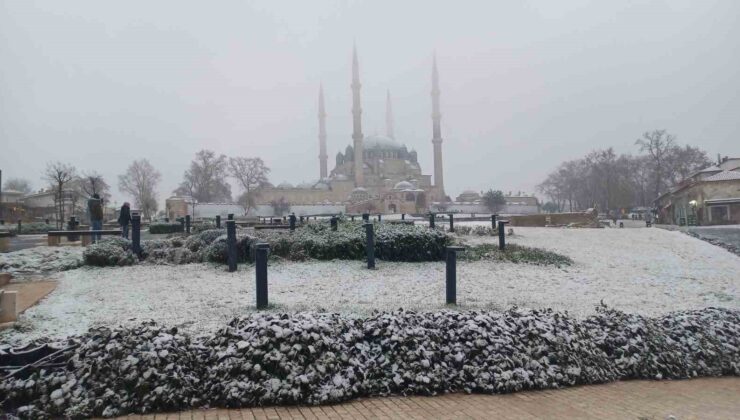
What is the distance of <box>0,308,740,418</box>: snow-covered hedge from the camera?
383cm

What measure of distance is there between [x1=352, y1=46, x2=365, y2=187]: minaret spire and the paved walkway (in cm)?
8569

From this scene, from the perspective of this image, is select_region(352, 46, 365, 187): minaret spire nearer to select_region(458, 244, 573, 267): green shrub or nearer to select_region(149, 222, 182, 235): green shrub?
select_region(149, 222, 182, 235): green shrub

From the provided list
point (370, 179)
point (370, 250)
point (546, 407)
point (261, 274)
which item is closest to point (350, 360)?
point (546, 407)

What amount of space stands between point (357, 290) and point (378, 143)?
9744 centimetres

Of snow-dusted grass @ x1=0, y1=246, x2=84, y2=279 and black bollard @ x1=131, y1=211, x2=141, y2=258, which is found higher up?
black bollard @ x1=131, y1=211, x2=141, y2=258

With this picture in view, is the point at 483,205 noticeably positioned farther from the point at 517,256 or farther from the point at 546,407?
the point at 546,407

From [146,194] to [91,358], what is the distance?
76.0m

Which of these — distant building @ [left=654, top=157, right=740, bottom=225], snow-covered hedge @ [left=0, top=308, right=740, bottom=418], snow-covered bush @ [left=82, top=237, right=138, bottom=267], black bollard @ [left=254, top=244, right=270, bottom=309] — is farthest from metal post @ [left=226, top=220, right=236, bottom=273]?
distant building @ [left=654, top=157, right=740, bottom=225]

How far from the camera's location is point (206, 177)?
74.8 metres

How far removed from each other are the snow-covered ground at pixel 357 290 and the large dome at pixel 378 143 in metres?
91.6

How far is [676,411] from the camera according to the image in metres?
4.23

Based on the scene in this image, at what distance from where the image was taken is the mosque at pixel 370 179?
267ft

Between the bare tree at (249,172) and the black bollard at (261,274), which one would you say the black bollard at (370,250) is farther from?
the bare tree at (249,172)

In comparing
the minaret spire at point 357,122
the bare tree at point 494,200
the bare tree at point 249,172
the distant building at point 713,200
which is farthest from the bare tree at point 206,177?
the distant building at point 713,200
